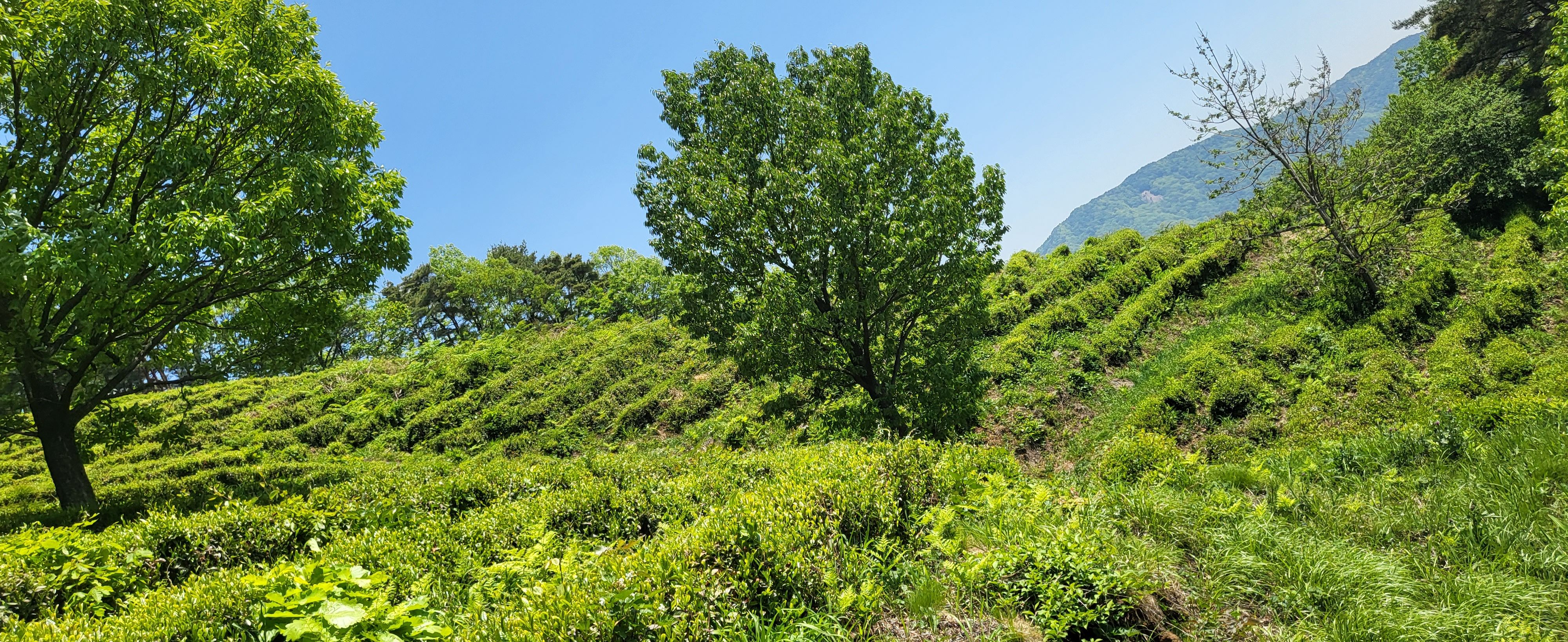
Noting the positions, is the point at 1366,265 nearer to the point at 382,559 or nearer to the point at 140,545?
the point at 382,559

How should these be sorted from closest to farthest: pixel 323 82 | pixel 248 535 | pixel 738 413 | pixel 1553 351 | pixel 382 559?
pixel 382 559
pixel 248 535
pixel 323 82
pixel 1553 351
pixel 738 413

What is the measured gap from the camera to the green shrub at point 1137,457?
7.65 meters

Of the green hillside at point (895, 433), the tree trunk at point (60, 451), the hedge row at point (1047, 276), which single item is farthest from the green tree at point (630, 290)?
the tree trunk at point (60, 451)

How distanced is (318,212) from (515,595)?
7.82 m

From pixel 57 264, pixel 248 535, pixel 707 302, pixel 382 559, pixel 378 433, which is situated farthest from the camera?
pixel 378 433

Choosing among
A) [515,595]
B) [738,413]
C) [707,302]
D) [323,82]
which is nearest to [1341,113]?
[707,302]

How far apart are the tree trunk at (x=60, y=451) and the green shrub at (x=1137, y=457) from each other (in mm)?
14324

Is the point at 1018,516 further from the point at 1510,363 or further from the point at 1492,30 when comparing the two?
the point at 1492,30

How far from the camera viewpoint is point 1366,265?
39.8 feet

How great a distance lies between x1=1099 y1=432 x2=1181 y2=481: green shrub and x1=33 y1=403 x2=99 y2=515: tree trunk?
14324mm

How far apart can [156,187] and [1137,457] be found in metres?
13.9

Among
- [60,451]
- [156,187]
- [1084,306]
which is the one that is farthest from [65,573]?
[1084,306]

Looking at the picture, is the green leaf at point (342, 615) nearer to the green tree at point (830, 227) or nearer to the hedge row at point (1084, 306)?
the green tree at point (830, 227)

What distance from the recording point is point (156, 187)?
805cm
